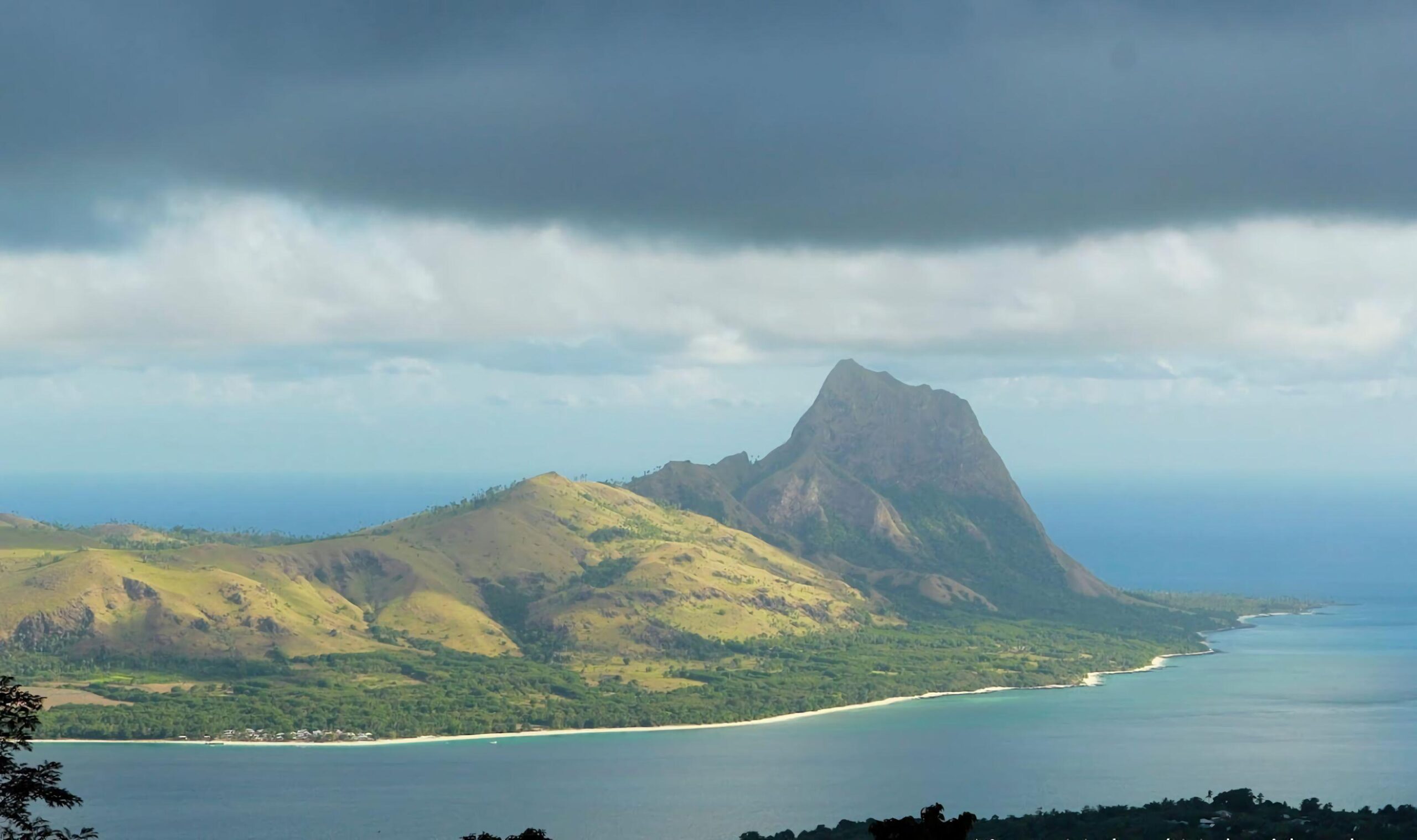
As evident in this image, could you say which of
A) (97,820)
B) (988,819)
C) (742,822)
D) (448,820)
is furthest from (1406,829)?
(97,820)

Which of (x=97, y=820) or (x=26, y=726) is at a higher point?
(x=26, y=726)

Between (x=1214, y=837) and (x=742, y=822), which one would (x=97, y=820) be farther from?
(x=1214, y=837)

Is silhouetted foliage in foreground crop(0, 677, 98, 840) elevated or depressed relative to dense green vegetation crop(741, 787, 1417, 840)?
elevated

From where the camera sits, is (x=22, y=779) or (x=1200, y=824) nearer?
(x=22, y=779)

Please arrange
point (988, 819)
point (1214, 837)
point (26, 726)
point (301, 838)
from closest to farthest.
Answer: point (26, 726) < point (1214, 837) < point (988, 819) < point (301, 838)

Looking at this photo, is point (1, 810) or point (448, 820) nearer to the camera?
point (1, 810)

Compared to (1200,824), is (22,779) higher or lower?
higher

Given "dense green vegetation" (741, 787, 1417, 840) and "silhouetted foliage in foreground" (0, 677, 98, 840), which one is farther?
"dense green vegetation" (741, 787, 1417, 840)

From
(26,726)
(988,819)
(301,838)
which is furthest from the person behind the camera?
(301,838)
